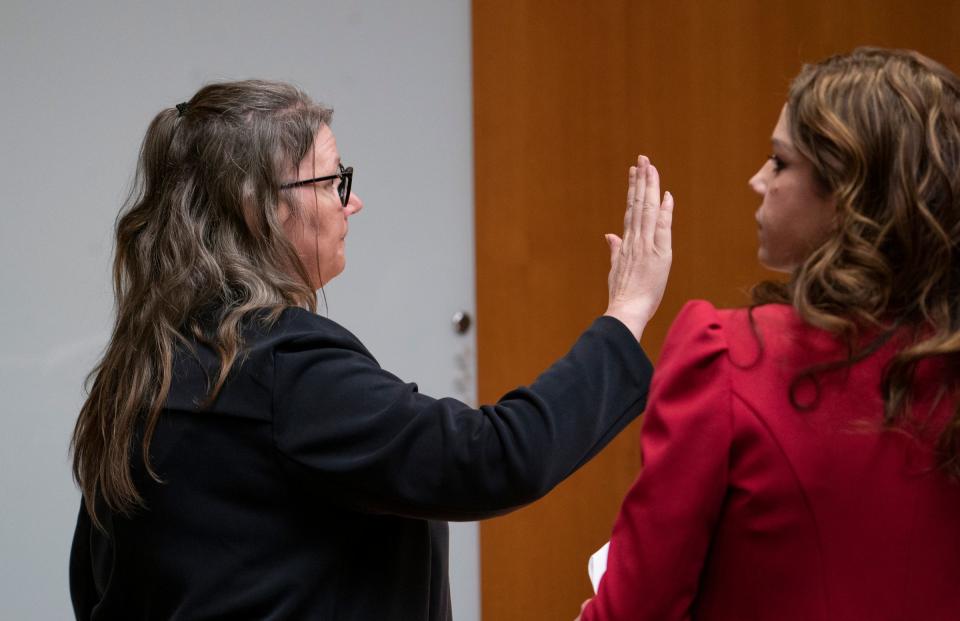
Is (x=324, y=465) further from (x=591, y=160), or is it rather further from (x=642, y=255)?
(x=591, y=160)

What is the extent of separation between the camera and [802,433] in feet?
3.37

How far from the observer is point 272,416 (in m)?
1.29

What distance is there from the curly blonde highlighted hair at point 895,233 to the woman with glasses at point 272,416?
1.28ft

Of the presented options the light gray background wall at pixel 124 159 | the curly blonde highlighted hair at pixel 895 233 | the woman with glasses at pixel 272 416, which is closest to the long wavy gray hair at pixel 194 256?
the woman with glasses at pixel 272 416

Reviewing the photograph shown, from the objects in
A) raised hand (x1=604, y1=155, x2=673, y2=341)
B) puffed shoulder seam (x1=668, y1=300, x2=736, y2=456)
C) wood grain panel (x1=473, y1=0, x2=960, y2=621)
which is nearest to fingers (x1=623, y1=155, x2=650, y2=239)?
raised hand (x1=604, y1=155, x2=673, y2=341)

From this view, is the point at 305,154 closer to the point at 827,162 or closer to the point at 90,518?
the point at 90,518

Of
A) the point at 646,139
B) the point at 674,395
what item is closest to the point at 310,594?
the point at 674,395

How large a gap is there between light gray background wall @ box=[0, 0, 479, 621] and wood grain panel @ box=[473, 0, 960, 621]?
13 centimetres

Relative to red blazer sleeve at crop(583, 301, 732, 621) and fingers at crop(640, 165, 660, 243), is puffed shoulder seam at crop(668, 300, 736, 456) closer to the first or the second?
red blazer sleeve at crop(583, 301, 732, 621)

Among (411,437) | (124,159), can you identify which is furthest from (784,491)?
(124,159)

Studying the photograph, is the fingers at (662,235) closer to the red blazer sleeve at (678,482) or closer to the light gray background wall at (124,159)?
the red blazer sleeve at (678,482)

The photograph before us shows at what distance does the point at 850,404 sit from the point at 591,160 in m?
1.82

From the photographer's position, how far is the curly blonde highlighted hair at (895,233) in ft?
3.34

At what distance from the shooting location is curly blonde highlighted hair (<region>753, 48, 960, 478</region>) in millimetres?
1017
